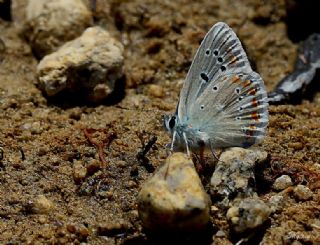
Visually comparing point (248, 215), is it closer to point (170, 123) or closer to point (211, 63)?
point (170, 123)

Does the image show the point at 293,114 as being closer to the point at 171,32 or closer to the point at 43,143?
the point at 171,32

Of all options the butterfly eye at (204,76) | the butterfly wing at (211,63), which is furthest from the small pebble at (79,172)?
the butterfly eye at (204,76)

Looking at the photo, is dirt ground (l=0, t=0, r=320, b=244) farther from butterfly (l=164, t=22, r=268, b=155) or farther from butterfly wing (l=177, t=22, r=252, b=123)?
butterfly wing (l=177, t=22, r=252, b=123)

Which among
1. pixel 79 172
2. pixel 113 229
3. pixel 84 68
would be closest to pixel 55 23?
pixel 84 68

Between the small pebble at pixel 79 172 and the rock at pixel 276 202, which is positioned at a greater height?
the rock at pixel 276 202

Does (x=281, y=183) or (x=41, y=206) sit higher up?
(x=281, y=183)

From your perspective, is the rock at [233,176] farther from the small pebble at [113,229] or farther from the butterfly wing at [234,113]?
the small pebble at [113,229]

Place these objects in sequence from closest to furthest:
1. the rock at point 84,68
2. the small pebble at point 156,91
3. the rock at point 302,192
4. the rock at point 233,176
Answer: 1. the rock at point 233,176
2. the rock at point 302,192
3. the rock at point 84,68
4. the small pebble at point 156,91
